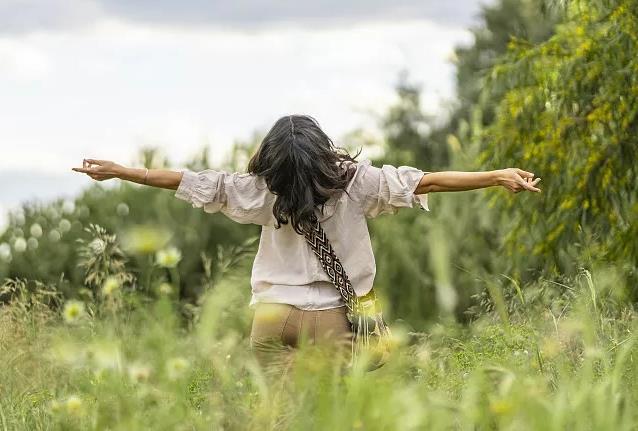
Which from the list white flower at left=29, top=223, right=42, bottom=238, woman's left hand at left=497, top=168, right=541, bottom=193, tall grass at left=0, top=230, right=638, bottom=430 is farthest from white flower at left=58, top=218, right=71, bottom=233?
woman's left hand at left=497, top=168, right=541, bottom=193

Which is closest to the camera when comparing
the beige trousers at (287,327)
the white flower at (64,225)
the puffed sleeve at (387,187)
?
the beige trousers at (287,327)

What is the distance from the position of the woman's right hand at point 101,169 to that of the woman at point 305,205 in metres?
0.37

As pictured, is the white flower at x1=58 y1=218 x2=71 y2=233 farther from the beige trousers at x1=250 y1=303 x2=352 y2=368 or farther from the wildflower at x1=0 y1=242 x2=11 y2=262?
the beige trousers at x1=250 y1=303 x2=352 y2=368

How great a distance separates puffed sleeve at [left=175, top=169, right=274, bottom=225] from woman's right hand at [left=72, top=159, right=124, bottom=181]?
13.1 inches

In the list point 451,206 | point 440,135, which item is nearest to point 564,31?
point 451,206

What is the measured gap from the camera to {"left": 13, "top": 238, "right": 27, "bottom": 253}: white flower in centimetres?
1217

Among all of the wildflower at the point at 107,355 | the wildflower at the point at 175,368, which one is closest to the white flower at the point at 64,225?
the wildflower at the point at 107,355

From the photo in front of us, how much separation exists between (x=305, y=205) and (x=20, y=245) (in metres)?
8.00

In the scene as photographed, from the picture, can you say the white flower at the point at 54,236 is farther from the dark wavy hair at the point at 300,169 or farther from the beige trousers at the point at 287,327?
the beige trousers at the point at 287,327

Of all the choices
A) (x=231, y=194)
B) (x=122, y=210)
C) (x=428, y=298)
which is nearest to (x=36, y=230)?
(x=122, y=210)

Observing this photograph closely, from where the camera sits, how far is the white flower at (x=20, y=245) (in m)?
12.2

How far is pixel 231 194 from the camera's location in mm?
5719

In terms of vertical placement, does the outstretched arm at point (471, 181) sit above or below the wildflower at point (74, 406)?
above

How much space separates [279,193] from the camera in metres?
5.54
